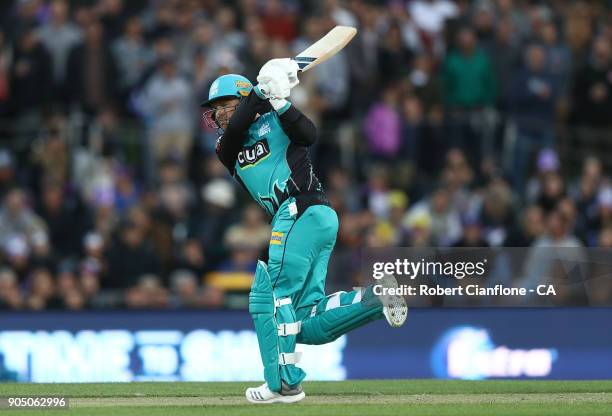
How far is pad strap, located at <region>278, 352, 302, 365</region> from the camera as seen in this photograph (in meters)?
10.2

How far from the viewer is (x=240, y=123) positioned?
33.7 feet

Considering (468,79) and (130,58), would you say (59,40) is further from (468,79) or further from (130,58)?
(468,79)

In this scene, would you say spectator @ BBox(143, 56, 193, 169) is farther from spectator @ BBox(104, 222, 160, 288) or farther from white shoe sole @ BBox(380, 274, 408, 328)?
white shoe sole @ BBox(380, 274, 408, 328)

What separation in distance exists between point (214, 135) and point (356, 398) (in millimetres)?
7510

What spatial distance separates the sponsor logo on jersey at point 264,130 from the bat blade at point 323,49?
448 millimetres

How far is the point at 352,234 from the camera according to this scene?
1656cm

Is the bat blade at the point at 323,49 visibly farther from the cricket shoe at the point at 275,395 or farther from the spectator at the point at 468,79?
the spectator at the point at 468,79

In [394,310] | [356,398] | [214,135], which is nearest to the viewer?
[394,310]

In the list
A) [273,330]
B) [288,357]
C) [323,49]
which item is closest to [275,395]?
[288,357]

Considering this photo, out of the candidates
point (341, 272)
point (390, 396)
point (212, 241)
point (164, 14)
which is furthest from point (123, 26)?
point (390, 396)

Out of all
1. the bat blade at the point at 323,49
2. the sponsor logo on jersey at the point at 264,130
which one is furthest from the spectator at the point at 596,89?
the sponsor logo on jersey at the point at 264,130

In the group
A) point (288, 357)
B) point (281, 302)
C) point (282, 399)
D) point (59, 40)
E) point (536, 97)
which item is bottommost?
point (282, 399)

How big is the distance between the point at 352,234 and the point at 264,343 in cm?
642

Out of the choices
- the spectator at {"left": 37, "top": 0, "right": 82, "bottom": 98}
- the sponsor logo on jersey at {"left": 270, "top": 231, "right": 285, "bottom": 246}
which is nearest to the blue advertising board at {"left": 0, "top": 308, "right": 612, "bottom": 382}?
the sponsor logo on jersey at {"left": 270, "top": 231, "right": 285, "bottom": 246}
